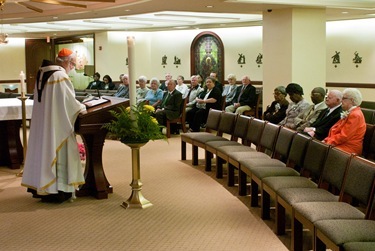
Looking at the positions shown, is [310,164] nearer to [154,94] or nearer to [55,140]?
[55,140]

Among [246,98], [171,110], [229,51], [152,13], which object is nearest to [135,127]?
[171,110]

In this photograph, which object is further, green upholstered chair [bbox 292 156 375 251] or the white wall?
the white wall

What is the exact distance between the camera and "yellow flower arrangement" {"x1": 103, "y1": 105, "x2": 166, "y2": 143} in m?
5.45

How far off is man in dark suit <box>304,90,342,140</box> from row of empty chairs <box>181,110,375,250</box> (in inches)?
21.9

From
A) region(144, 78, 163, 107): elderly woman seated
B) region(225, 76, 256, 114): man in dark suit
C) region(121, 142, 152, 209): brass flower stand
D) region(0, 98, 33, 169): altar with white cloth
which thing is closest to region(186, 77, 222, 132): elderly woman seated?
region(225, 76, 256, 114): man in dark suit

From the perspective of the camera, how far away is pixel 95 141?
6156mm

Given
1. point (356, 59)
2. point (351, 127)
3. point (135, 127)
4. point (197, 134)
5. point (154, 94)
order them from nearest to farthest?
point (135, 127) → point (351, 127) → point (197, 134) → point (154, 94) → point (356, 59)

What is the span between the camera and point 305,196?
14.6 feet

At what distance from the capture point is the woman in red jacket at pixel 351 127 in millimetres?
5736

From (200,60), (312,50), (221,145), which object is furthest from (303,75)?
(200,60)

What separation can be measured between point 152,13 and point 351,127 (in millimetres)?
7898

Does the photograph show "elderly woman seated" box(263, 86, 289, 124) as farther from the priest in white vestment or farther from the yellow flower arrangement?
the priest in white vestment

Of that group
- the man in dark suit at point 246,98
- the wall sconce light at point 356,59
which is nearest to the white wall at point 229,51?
the wall sconce light at point 356,59

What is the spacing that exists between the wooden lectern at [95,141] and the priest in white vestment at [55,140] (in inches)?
4.7
